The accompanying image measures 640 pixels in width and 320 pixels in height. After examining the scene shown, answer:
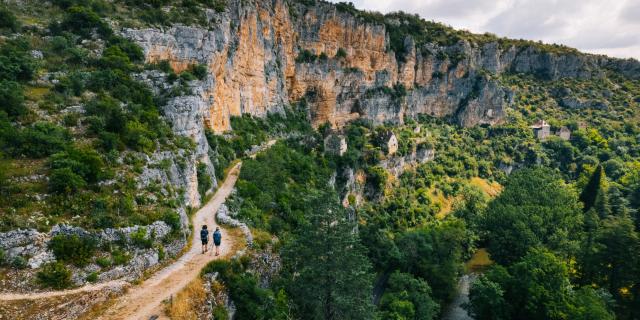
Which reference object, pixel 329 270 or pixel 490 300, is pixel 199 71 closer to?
pixel 329 270

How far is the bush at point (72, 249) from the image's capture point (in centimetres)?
1388

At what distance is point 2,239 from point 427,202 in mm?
53971

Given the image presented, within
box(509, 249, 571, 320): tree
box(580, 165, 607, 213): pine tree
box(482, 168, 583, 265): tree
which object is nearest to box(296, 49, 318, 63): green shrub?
box(482, 168, 583, 265): tree

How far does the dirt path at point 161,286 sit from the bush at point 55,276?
1.93 meters

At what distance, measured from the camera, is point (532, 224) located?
36875 millimetres

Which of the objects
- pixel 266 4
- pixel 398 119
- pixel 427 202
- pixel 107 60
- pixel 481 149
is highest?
pixel 266 4

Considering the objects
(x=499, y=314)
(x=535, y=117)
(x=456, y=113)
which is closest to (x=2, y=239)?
(x=499, y=314)

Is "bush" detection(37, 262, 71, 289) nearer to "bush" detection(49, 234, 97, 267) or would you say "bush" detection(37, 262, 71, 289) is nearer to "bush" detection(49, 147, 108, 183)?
"bush" detection(49, 234, 97, 267)

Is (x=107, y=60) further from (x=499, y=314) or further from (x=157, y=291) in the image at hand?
(x=499, y=314)

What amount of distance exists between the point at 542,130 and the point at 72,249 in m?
91.8

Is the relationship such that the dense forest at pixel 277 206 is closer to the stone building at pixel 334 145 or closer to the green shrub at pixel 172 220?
the green shrub at pixel 172 220

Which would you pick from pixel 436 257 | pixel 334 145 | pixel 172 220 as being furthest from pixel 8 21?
pixel 436 257

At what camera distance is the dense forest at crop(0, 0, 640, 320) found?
16531mm

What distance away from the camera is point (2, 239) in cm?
1322
